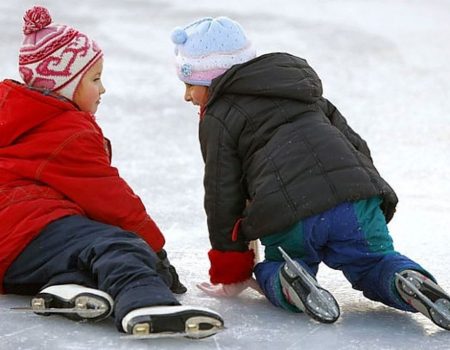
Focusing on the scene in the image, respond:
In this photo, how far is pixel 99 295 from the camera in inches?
95.4

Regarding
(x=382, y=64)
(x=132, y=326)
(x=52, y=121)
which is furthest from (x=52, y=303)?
(x=382, y=64)

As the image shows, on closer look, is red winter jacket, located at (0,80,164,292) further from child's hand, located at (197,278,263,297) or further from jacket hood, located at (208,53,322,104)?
jacket hood, located at (208,53,322,104)

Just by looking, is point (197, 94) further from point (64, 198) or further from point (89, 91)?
point (64, 198)

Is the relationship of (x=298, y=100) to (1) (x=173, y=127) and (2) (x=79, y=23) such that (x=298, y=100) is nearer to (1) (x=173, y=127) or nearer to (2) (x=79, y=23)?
(1) (x=173, y=127)

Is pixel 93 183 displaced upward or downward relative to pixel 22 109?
downward

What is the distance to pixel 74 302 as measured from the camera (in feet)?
8.08

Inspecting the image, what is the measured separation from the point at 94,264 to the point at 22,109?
0.56 meters

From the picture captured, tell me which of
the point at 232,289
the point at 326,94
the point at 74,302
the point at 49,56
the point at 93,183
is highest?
the point at 49,56

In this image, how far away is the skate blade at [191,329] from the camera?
2275 mm

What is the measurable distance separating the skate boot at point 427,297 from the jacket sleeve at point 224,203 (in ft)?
1.61

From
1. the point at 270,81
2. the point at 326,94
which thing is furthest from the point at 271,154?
the point at 326,94

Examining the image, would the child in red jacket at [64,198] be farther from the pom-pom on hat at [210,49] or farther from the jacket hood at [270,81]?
the jacket hood at [270,81]

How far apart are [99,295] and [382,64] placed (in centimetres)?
436

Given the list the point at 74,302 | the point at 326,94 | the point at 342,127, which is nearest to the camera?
A: the point at 74,302
